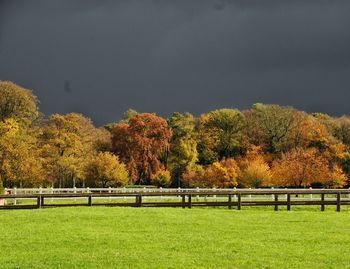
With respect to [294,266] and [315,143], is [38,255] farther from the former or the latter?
[315,143]

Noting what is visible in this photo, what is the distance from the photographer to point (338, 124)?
86.8 meters

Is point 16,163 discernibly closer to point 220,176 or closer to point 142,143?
point 220,176

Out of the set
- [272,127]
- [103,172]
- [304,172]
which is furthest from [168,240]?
[272,127]

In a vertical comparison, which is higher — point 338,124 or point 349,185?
point 338,124

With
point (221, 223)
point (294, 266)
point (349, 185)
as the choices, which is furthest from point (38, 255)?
point (349, 185)

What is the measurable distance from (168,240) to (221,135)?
227ft

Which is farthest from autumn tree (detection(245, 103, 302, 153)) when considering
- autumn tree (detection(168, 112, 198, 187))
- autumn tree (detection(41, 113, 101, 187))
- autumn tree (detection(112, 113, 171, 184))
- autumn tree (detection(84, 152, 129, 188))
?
autumn tree (detection(84, 152, 129, 188))

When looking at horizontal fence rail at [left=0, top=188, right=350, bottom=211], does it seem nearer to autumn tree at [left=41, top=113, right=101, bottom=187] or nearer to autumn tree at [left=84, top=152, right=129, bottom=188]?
autumn tree at [left=84, top=152, right=129, bottom=188]

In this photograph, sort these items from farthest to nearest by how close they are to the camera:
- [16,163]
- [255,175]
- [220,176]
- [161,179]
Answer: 1. [161,179]
2. [220,176]
3. [255,175]
4. [16,163]

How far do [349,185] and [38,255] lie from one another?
206 feet

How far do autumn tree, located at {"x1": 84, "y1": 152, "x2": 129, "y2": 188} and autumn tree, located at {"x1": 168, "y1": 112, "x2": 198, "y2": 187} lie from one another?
18.0 meters

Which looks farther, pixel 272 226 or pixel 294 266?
pixel 272 226

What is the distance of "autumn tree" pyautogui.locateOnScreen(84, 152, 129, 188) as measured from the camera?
6450 centimetres

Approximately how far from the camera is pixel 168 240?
17969 mm
